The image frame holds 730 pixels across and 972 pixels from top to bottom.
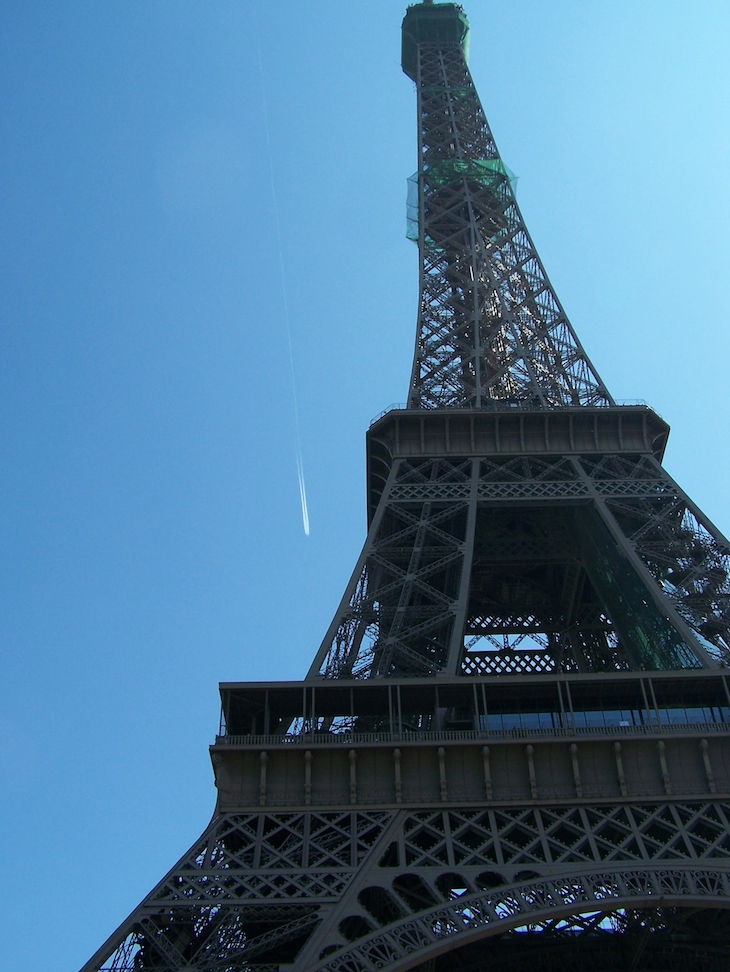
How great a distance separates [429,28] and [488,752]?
5964cm

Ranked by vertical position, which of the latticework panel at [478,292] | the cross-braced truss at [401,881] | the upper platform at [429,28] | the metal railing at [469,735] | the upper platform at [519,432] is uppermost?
the upper platform at [429,28]

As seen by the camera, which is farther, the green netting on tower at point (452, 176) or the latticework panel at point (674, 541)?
the green netting on tower at point (452, 176)

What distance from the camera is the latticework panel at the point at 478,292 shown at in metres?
47.1

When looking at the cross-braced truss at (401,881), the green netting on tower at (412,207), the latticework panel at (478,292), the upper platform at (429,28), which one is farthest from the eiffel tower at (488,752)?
the upper platform at (429,28)

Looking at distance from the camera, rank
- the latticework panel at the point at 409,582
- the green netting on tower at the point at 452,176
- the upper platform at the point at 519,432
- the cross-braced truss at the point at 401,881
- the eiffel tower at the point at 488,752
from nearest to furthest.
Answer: the cross-braced truss at the point at 401,881, the eiffel tower at the point at 488,752, the latticework panel at the point at 409,582, the upper platform at the point at 519,432, the green netting on tower at the point at 452,176

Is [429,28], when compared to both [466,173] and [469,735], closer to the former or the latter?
[466,173]

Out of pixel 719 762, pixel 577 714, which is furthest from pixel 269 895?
pixel 719 762

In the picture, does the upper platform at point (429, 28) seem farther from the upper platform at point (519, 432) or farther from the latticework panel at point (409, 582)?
the latticework panel at point (409, 582)

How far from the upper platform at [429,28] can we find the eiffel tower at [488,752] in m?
39.5

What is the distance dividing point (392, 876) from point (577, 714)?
23.5 feet

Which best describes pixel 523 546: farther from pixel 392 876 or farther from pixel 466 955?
pixel 392 876

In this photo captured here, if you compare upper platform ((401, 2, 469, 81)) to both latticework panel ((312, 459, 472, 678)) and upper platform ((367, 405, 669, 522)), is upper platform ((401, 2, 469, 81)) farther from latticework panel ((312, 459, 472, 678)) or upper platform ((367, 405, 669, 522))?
latticework panel ((312, 459, 472, 678))

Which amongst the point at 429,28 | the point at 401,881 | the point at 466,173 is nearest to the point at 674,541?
the point at 401,881

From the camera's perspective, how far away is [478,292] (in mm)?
52594
